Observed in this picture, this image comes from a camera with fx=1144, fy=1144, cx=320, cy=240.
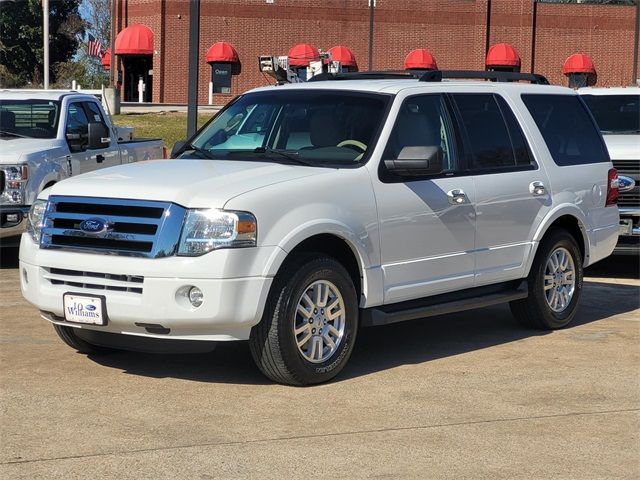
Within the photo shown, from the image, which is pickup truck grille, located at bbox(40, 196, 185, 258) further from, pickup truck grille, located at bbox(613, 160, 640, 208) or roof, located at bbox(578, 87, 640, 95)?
roof, located at bbox(578, 87, 640, 95)

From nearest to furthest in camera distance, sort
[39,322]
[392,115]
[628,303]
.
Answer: [392,115] < [39,322] < [628,303]

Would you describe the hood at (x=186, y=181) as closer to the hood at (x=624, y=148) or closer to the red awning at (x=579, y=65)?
the hood at (x=624, y=148)

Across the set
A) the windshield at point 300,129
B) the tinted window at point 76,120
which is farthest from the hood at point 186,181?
the tinted window at point 76,120

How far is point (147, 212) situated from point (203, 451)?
1686 millimetres

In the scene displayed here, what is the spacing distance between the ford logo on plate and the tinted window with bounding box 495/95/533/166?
3.49 m

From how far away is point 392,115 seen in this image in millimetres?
7859

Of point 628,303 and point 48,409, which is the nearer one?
point 48,409

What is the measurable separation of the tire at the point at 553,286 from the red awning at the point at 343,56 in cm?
5411

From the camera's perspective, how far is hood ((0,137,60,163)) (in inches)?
488

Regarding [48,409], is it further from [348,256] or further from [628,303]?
[628,303]

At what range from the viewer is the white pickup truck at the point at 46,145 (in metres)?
12.4

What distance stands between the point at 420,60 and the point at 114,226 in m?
58.5

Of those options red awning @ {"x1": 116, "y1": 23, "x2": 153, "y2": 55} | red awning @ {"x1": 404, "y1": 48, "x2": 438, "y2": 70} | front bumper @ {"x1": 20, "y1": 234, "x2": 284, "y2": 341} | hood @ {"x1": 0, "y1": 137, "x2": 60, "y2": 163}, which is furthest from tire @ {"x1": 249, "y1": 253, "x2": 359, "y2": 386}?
red awning @ {"x1": 116, "y1": 23, "x2": 153, "y2": 55}

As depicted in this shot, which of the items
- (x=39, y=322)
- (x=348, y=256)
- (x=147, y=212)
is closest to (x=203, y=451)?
(x=147, y=212)
